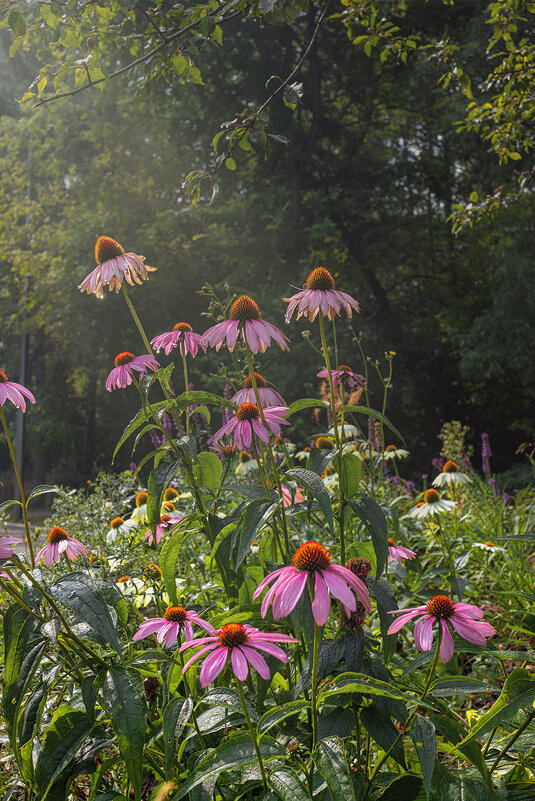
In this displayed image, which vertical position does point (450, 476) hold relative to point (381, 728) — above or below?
below

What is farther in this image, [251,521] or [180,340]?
[180,340]

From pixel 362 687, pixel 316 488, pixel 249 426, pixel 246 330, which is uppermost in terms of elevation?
pixel 246 330

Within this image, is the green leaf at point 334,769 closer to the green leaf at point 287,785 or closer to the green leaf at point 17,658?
the green leaf at point 287,785

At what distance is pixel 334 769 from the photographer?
96 cm

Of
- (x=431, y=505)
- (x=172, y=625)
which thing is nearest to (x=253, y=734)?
(x=172, y=625)

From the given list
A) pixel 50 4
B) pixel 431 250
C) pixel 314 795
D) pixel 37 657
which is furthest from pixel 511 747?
pixel 431 250

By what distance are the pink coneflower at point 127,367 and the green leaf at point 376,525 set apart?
0.58m

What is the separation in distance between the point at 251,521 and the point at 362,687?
1.14ft

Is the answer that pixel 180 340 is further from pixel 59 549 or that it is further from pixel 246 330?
pixel 59 549

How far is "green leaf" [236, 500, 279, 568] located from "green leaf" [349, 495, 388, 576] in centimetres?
17

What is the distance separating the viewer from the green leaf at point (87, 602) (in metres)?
1.09

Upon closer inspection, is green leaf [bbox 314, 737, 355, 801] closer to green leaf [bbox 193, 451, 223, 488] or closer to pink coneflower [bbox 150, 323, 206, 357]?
A: green leaf [bbox 193, 451, 223, 488]

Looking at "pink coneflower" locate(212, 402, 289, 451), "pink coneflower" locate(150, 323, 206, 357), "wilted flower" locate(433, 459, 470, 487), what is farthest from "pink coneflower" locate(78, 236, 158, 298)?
"wilted flower" locate(433, 459, 470, 487)

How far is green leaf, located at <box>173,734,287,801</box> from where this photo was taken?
40.5 inches
